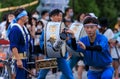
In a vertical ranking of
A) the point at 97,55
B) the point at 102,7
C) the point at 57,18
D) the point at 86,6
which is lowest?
the point at 102,7

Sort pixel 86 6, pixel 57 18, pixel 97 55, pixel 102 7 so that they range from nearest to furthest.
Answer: pixel 97 55 → pixel 57 18 → pixel 86 6 → pixel 102 7

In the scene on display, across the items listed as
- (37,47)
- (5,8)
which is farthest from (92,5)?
(37,47)

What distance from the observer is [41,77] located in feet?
36.4

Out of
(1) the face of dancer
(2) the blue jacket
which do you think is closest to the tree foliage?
(1) the face of dancer

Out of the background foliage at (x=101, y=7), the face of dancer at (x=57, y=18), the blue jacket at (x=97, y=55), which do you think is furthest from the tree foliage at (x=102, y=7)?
the blue jacket at (x=97, y=55)

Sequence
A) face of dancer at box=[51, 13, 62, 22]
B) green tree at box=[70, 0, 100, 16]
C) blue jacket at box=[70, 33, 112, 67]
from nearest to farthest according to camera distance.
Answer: blue jacket at box=[70, 33, 112, 67] → face of dancer at box=[51, 13, 62, 22] → green tree at box=[70, 0, 100, 16]

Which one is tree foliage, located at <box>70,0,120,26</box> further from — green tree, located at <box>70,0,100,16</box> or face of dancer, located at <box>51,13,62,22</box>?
face of dancer, located at <box>51,13,62,22</box>

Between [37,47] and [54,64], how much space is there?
3.90m

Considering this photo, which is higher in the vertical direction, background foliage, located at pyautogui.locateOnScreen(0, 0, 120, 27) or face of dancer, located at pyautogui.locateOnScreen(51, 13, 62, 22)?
face of dancer, located at pyautogui.locateOnScreen(51, 13, 62, 22)

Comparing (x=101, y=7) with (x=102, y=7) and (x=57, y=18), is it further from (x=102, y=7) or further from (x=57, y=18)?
(x=57, y=18)

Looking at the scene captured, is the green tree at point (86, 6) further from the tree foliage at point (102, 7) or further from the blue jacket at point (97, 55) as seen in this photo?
the blue jacket at point (97, 55)

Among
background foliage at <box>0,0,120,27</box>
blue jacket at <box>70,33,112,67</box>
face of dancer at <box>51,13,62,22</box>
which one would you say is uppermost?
face of dancer at <box>51,13,62,22</box>

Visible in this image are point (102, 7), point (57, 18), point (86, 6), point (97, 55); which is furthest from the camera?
point (102, 7)

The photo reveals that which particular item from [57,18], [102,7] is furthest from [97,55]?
[102,7]
